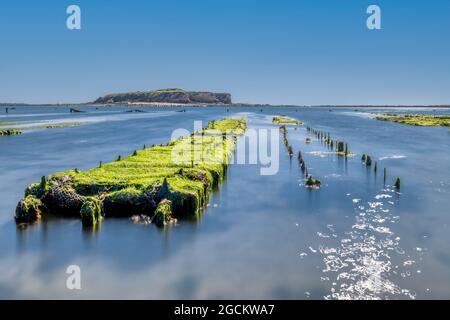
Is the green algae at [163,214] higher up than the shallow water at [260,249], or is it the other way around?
the green algae at [163,214]

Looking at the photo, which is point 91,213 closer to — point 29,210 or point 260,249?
point 29,210

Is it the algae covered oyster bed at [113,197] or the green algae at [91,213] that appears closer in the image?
the green algae at [91,213]

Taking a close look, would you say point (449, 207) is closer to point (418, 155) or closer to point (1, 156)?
point (418, 155)

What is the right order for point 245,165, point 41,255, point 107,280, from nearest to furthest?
point 107,280 → point 41,255 → point 245,165

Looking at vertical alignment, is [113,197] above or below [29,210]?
above

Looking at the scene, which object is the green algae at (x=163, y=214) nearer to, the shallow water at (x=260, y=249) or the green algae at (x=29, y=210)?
the shallow water at (x=260, y=249)

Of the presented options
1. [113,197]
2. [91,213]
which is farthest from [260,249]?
[91,213]


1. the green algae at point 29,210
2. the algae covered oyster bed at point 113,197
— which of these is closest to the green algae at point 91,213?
the algae covered oyster bed at point 113,197

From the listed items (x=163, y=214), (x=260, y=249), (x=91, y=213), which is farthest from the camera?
(x=91, y=213)

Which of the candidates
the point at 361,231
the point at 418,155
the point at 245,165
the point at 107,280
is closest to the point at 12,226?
the point at 107,280

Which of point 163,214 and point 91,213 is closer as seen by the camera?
point 163,214

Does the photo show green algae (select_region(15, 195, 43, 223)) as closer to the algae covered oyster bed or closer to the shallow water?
the algae covered oyster bed
